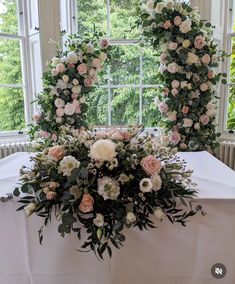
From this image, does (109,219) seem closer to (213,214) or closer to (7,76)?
(213,214)

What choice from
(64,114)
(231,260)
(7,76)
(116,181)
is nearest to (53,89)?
(64,114)

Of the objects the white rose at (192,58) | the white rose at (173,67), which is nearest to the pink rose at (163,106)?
the white rose at (173,67)

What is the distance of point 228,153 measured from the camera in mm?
2525

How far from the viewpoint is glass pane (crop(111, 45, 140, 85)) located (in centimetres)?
274

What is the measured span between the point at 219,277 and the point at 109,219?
0.50m

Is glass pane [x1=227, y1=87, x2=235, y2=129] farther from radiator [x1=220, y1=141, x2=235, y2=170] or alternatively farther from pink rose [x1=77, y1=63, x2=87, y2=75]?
pink rose [x1=77, y1=63, x2=87, y2=75]

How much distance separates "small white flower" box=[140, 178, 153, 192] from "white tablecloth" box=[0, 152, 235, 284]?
22cm

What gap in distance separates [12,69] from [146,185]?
8.14ft

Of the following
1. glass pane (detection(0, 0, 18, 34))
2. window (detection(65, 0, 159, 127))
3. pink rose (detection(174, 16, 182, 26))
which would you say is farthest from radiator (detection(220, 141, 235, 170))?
glass pane (detection(0, 0, 18, 34))

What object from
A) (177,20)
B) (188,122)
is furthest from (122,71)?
(188,122)

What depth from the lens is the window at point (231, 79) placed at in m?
2.65

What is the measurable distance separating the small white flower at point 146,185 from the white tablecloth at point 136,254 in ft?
0.72

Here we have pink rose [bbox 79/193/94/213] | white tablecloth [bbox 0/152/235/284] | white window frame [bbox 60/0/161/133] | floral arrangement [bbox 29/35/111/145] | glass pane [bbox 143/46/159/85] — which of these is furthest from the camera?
glass pane [bbox 143/46/159/85]

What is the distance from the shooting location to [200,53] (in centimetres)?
212
